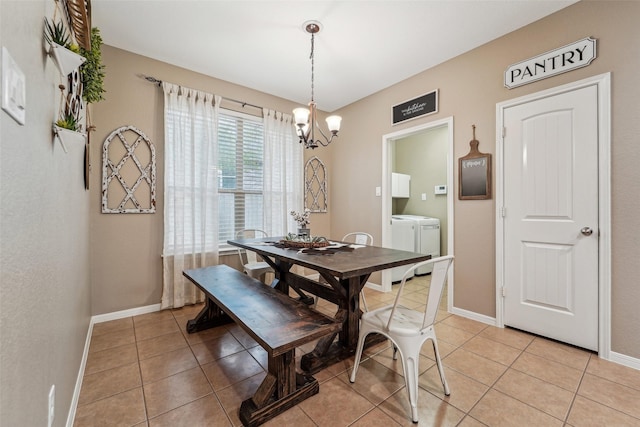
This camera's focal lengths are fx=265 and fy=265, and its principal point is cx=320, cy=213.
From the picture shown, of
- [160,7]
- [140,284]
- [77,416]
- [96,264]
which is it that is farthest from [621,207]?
[96,264]

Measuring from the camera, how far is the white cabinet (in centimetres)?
492

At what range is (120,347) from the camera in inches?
86.7

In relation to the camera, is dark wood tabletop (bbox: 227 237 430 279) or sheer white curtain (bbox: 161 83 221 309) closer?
dark wood tabletop (bbox: 227 237 430 279)

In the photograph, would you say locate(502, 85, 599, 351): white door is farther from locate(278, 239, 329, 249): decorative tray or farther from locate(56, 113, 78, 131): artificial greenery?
locate(56, 113, 78, 131): artificial greenery

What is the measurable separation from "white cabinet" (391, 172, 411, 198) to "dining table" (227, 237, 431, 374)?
273 cm

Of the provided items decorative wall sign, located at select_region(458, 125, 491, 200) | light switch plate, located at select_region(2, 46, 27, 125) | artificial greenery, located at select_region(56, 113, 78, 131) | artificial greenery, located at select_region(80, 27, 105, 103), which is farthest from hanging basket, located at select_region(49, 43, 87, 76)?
decorative wall sign, located at select_region(458, 125, 491, 200)

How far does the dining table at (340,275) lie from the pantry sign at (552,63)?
6.32ft

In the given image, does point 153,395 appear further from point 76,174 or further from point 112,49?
point 112,49

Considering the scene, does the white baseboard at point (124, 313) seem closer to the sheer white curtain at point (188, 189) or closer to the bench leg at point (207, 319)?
the sheer white curtain at point (188, 189)

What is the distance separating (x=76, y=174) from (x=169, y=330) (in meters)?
1.58

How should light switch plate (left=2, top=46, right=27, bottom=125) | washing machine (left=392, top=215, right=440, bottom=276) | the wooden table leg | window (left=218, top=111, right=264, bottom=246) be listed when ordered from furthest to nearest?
1. washing machine (left=392, top=215, right=440, bottom=276)
2. window (left=218, top=111, right=264, bottom=246)
3. the wooden table leg
4. light switch plate (left=2, top=46, right=27, bottom=125)

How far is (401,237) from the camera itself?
410 cm

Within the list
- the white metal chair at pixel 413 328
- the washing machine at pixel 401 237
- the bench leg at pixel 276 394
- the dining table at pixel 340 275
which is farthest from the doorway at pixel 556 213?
the bench leg at pixel 276 394

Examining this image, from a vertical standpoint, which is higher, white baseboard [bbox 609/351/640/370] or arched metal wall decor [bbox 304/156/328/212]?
arched metal wall decor [bbox 304/156/328/212]
